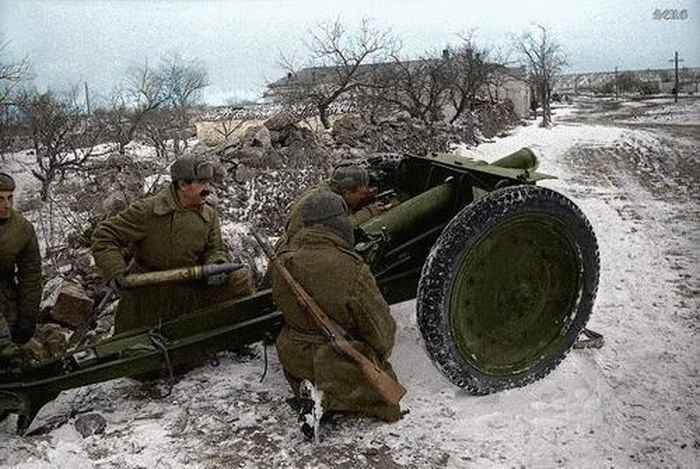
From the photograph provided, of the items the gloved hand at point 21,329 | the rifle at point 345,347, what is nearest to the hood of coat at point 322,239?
the rifle at point 345,347

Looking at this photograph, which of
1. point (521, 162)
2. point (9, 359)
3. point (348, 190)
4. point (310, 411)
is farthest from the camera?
point (521, 162)

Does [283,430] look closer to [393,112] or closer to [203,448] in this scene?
[203,448]

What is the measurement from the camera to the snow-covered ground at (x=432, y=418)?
3.06 meters

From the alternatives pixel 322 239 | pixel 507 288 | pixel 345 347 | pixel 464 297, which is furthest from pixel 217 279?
pixel 507 288

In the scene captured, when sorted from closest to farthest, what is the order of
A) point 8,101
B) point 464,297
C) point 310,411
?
point 310,411
point 464,297
point 8,101

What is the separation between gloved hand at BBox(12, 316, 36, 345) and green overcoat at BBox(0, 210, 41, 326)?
22 mm

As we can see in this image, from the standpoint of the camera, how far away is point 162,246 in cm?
403

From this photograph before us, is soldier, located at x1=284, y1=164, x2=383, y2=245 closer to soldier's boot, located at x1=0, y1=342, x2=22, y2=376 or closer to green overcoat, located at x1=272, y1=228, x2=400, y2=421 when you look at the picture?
green overcoat, located at x1=272, y1=228, x2=400, y2=421

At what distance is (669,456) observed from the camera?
118 inches

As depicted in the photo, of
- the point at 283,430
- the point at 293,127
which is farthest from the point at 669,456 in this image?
the point at 293,127

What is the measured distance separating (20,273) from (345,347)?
2058 millimetres

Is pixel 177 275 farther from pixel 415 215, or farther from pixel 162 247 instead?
pixel 415 215

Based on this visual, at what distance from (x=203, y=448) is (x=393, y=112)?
19961 millimetres

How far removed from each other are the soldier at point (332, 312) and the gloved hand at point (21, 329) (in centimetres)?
161
